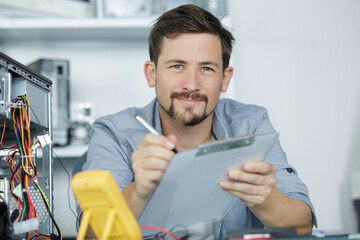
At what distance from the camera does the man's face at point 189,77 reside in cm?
124

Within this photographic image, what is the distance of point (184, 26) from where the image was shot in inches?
49.9

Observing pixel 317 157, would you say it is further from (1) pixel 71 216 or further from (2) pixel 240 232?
(2) pixel 240 232

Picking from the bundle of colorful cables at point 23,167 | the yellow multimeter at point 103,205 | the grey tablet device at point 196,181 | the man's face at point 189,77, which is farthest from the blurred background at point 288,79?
the yellow multimeter at point 103,205

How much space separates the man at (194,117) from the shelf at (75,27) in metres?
0.49

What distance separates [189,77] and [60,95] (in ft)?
2.84

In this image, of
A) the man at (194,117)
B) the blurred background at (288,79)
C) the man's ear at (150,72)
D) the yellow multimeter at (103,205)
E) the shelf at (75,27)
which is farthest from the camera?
the blurred background at (288,79)

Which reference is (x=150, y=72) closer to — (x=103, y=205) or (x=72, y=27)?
(x=72, y=27)

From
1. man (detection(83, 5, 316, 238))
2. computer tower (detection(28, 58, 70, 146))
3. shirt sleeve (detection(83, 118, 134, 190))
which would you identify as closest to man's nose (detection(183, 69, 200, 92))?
man (detection(83, 5, 316, 238))

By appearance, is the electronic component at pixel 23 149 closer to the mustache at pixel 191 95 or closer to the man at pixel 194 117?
the man at pixel 194 117

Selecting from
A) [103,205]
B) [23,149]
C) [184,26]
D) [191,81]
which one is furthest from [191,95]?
[103,205]

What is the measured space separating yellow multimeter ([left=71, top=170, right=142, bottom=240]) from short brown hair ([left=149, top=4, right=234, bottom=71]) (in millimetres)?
758

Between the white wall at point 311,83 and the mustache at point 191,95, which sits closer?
the mustache at point 191,95

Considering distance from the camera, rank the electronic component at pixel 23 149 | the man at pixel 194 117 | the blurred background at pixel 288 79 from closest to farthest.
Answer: the electronic component at pixel 23 149 < the man at pixel 194 117 < the blurred background at pixel 288 79

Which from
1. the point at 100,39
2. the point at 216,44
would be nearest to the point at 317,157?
the point at 216,44
